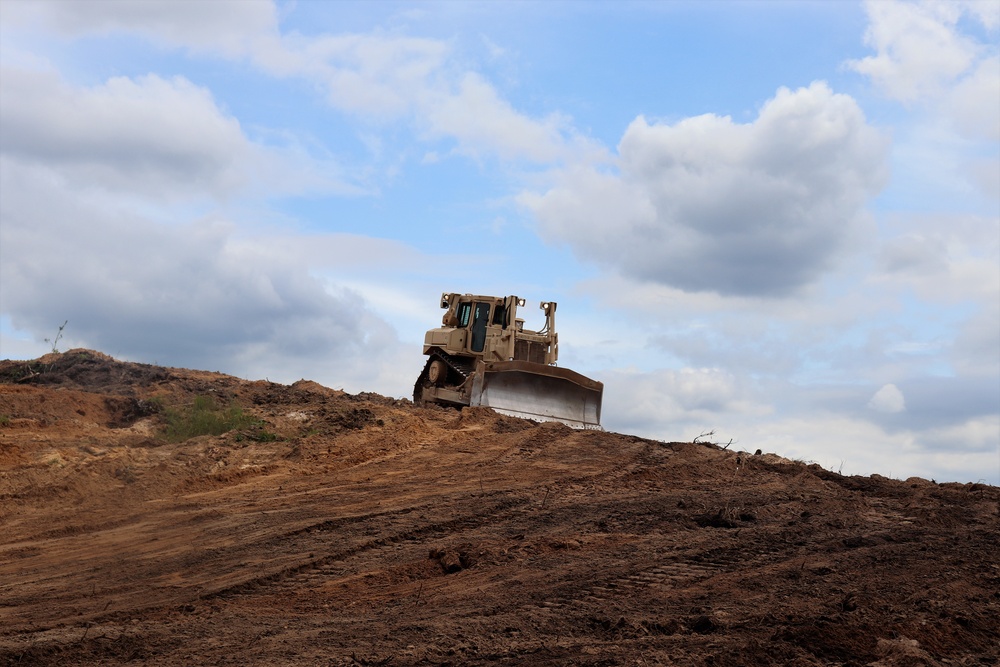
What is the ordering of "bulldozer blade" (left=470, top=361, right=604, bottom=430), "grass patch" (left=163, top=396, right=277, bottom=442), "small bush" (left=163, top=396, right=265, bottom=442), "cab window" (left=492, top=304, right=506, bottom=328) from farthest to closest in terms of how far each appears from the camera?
"cab window" (left=492, top=304, right=506, bottom=328) → "bulldozer blade" (left=470, top=361, right=604, bottom=430) → "small bush" (left=163, top=396, right=265, bottom=442) → "grass patch" (left=163, top=396, right=277, bottom=442)

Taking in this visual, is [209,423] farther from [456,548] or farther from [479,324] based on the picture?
[479,324]

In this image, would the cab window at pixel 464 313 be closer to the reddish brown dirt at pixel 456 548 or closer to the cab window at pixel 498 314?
the cab window at pixel 498 314

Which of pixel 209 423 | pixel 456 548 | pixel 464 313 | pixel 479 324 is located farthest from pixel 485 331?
pixel 456 548

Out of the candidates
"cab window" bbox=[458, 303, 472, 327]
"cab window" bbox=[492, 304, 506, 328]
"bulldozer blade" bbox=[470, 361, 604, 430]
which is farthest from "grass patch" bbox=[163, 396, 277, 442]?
"cab window" bbox=[492, 304, 506, 328]

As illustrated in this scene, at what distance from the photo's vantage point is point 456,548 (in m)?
9.62

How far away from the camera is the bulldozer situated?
65.6 ft

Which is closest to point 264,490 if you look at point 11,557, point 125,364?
point 11,557

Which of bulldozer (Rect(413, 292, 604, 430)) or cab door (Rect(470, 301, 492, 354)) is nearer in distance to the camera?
bulldozer (Rect(413, 292, 604, 430))

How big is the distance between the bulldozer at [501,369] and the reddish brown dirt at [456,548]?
6.17ft

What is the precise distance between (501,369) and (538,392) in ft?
3.60

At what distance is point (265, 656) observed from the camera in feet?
21.4

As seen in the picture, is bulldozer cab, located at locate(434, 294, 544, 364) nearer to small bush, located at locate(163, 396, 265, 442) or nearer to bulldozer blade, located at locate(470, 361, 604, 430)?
bulldozer blade, located at locate(470, 361, 604, 430)

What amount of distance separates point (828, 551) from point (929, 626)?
262 cm

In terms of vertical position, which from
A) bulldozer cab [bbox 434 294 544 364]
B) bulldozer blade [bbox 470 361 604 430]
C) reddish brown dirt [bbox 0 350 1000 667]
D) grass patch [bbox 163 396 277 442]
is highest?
bulldozer cab [bbox 434 294 544 364]
